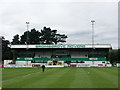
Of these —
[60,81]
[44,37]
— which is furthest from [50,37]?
[60,81]

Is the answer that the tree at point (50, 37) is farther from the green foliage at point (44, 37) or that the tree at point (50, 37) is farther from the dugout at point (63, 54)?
the dugout at point (63, 54)

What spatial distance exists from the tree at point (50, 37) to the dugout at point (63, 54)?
94.9 ft

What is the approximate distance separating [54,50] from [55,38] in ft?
110

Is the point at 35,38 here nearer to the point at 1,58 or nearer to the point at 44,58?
the point at 1,58

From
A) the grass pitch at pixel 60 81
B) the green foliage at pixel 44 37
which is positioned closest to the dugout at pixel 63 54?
the green foliage at pixel 44 37

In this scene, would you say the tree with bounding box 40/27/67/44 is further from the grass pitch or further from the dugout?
the grass pitch

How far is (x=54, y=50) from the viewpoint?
103 meters

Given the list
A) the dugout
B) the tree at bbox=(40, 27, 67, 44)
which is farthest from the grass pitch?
the tree at bbox=(40, 27, 67, 44)

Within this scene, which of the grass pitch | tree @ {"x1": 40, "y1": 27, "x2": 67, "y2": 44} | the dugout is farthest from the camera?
tree @ {"x1": 40, "y1": 27, "x2": 67, "y2": 44}

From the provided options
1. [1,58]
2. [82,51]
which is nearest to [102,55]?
[82,51]

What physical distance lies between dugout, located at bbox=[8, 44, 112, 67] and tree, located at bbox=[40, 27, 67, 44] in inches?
1139

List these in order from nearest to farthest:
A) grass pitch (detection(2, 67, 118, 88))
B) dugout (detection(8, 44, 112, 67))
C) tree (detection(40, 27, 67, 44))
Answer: grass pitch (detection(2, 67, 118, 88)), dugout (detection(8, 44, 112, 67)), tree (detection(40, 27, 67, 44))

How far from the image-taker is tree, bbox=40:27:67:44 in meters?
134

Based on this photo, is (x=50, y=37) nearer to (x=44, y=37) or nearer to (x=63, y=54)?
(x=44, y=37)
